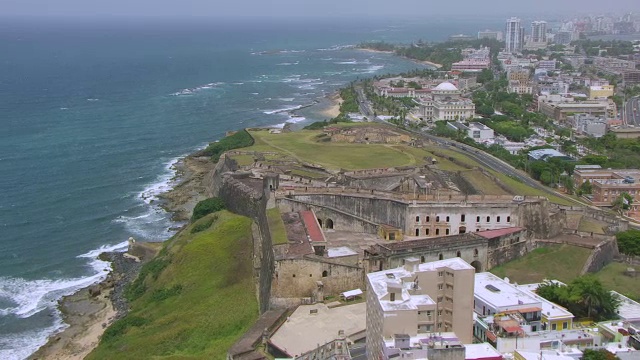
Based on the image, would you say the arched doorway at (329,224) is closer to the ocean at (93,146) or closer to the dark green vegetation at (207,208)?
the dark green vegetation at (207,208)

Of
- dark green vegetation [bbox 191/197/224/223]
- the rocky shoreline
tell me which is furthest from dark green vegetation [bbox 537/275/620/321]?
dark green vegetation [bbox 191/197/224/223]

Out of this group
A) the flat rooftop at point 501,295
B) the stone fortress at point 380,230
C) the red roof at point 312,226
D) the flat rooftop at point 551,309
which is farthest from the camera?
the red roof at point 312,226

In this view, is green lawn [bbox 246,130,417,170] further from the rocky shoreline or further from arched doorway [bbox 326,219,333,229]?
arched doorway [bbox 326,219,333,229]

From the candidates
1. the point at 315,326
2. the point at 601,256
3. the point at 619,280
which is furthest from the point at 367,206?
the point at 619,280

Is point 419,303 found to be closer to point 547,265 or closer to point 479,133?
point 547,265

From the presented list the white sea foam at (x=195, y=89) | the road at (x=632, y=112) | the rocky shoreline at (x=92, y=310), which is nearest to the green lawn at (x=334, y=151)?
the rocky shoreline at (x=92, y=310)

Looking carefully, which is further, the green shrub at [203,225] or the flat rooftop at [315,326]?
the green shrub at [203,225]
